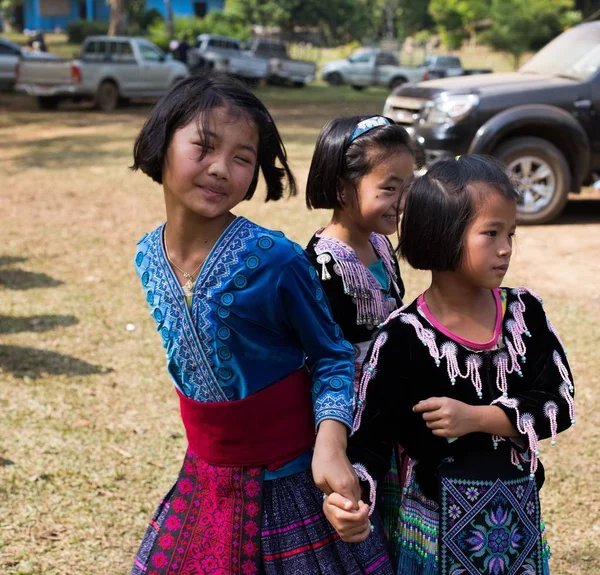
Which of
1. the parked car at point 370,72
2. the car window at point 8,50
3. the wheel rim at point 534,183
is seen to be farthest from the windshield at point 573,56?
the parked car at point 370,72

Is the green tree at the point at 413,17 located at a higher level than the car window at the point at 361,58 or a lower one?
higher

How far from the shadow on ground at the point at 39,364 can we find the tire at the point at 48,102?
17748 millimetres

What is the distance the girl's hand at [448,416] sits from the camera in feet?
6.66

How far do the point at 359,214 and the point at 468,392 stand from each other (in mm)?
776

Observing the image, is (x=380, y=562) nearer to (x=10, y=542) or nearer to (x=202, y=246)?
(x=202, y=246)

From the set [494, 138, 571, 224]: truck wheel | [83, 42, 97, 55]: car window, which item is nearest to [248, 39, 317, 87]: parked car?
[83, 42, 97, 55]: car window

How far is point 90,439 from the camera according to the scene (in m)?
4.51

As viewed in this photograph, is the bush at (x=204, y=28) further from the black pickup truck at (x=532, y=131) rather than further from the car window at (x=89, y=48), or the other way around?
the black pickup truck at (x=532, y=131)

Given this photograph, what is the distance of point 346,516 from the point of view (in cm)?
183

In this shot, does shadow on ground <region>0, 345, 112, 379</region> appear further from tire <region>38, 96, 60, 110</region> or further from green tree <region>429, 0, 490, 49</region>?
green tree <region>429, 0, 490, 49</region>

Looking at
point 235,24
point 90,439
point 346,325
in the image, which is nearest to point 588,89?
point 90,439

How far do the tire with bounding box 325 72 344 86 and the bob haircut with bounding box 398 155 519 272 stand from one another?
3419 cm

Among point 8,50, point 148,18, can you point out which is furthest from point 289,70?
point 148,18

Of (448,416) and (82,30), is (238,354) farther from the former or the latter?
(82,30)
